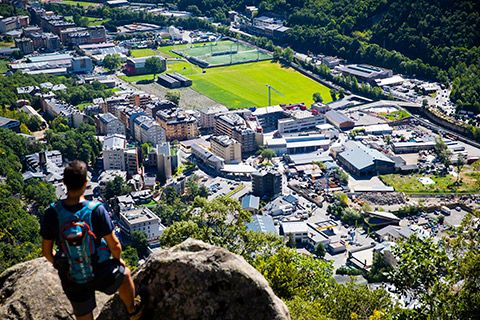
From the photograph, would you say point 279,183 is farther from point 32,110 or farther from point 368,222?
point 32,110

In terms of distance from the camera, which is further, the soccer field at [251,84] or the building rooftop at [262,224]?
the soccer field at [251,84]

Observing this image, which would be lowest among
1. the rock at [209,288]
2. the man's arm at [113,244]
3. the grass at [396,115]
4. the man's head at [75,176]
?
the grass at [396,115]

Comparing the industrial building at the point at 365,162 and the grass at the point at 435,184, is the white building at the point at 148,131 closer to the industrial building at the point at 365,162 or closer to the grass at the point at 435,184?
the industrial building at the point at 365,162

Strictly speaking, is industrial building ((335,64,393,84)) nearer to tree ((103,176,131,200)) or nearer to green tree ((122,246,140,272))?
tree ((103,176,131,200))

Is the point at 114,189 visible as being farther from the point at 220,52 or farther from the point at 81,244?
the point at 220,52

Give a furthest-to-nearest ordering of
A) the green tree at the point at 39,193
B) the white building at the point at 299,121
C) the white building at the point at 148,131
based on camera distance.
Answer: the white building at the point at 299,121
the white building at the point at 148,131
the green tree at the point at 39,193

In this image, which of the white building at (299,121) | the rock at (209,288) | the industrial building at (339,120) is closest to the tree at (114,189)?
the white building at (299,121)

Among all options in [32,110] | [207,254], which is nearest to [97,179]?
[32,110]
